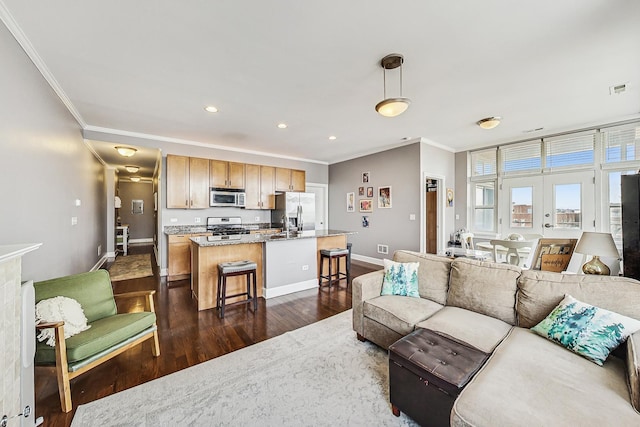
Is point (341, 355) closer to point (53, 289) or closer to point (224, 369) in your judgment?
point (224, 369)

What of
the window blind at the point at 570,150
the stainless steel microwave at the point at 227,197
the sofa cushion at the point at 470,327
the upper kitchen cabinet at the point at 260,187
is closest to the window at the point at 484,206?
the window blind at the point at 570,150

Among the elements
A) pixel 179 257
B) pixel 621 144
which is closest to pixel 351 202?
pixel 179 257

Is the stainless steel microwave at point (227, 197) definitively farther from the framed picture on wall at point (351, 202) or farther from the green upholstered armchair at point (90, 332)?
the green upholstered armchair at point (90, 332)

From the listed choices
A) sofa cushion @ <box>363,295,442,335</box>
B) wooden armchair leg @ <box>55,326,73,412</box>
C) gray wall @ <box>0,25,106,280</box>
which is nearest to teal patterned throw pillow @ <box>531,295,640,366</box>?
sofa cushion @ <box>363,295,442,335</box>

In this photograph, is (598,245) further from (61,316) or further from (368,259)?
(368,259)

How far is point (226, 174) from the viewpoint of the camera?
5449mm

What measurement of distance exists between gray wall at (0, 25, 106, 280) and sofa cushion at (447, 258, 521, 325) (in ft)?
12.0

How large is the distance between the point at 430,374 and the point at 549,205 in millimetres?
5211

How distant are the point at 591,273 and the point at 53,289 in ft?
13.9

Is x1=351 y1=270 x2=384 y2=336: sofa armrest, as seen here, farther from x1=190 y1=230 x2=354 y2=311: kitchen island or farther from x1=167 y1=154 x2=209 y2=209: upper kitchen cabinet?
x1=167 y1=154 x2=209 y2=209: upper kitchen cabinet

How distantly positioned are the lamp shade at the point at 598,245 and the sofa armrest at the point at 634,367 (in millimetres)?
697

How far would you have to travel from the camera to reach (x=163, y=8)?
175 cm

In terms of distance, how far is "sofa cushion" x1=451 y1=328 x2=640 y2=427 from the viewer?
3.35 feet

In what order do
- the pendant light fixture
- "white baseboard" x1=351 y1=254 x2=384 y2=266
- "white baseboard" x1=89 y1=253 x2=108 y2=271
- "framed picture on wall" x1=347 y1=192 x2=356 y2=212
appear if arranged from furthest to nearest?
"framed picture on wall" x1=347 y1=192 x2=356 y2=212, "white baseboard" x1=351 y1=254 x2=384 y2=266, "white baseboard" x1=89 y1=253 x2=108 y2=271, the pendant light fixture
